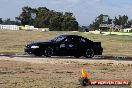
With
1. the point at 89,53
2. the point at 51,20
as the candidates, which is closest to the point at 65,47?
the point at 89,53

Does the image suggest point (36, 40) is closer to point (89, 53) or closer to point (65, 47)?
point (89, 53)

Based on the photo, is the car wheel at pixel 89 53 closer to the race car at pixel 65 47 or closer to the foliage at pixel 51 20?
the race car at pixel 65 47

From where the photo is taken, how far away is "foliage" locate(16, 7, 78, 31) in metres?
151

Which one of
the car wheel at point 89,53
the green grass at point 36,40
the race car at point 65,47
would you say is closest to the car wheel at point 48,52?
the race car at point 65,47

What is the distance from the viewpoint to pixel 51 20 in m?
152

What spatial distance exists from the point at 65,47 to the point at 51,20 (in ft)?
411

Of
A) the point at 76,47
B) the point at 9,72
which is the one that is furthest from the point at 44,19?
the point at 9,72

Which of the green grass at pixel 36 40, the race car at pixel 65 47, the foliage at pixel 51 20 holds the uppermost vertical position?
the foliage at pixel 51 20

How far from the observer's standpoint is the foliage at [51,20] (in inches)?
5955

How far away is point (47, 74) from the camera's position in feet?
53.4

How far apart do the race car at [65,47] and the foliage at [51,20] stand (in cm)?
12067

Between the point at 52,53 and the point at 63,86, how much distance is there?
13.5m

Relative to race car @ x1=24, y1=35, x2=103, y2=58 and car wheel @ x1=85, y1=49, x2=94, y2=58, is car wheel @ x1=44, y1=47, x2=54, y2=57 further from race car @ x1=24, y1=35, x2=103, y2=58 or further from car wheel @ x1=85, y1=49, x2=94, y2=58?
car wheel @ x1=85, y1=49, x2=94, y2=58

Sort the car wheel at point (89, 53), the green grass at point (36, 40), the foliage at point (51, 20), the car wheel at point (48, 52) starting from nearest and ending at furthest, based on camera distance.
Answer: the car wheel at point (48, 52)
the car wheel at point (89, 53)
the green grass at point (36, 40)
the foliage at point (51, 20)
